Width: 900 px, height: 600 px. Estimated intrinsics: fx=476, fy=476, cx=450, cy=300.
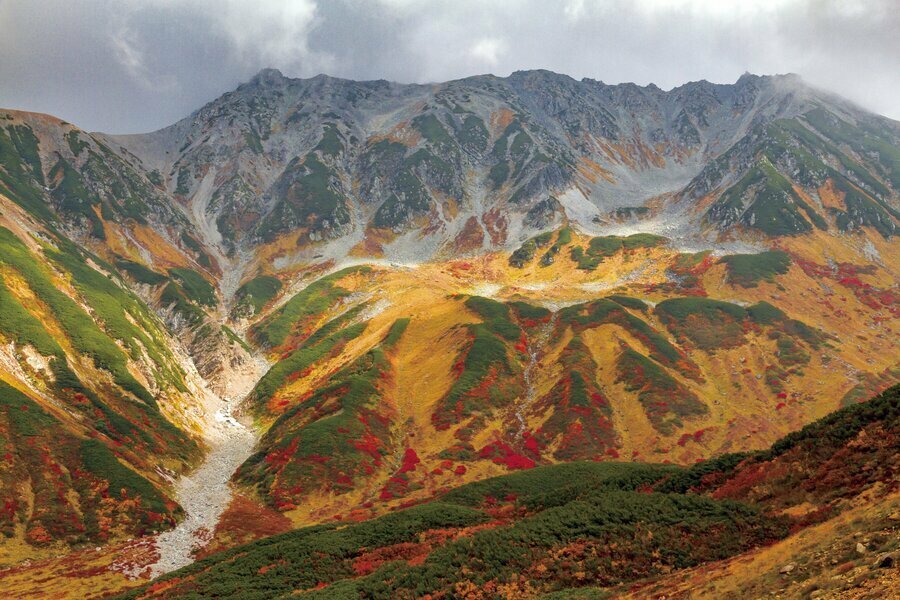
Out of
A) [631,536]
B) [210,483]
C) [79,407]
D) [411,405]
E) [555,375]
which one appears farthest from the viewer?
[555,375]

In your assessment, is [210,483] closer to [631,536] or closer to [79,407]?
[79,407]

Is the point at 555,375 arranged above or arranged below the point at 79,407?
below

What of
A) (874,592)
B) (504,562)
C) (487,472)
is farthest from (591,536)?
(487,472)

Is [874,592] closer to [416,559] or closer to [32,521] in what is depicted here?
[416,559]

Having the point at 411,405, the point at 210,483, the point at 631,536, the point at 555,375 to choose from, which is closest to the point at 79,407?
the point at 210,483

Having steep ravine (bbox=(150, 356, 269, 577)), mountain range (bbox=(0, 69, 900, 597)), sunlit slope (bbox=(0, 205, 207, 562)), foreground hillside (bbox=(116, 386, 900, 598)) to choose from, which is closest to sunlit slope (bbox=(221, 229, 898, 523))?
mountain range (bbox=(0, 69, 900, 597))

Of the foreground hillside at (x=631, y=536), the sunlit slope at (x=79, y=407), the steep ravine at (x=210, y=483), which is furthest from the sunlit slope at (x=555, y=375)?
the foreground hillside at (x=631, y=536)

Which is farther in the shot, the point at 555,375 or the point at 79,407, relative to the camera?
the point at 555,375

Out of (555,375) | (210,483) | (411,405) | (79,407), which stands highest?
(79,407)
